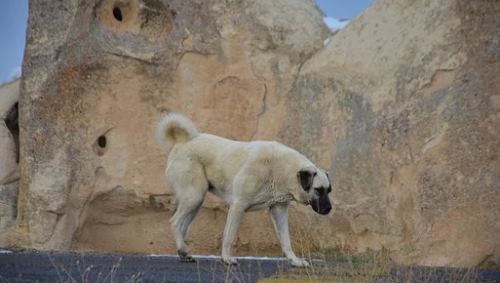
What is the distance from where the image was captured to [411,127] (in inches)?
384

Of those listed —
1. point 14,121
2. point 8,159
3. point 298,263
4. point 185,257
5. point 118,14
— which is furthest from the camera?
point 14,121

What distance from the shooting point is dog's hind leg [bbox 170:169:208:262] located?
8.75m

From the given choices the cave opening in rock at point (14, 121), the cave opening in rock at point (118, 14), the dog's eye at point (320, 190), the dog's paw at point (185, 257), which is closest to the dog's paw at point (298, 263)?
the dog's eye at point (320, 190)

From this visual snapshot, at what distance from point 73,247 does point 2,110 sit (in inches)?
106

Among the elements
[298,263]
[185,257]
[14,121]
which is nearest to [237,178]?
[185,257]

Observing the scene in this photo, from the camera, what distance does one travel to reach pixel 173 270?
24.1ft

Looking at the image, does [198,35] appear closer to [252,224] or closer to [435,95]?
[252,224]

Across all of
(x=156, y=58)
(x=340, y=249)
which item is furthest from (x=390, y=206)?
(x=156, y=58)

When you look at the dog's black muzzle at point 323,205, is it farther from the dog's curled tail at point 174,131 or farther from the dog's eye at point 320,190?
the dog's curled tail at point 174,131

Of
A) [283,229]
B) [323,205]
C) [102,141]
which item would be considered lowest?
[283,229]

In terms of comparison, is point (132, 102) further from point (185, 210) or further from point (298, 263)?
point (298, 263)

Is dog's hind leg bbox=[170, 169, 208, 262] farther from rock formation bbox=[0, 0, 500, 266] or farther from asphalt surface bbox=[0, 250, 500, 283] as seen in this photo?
rock formation bbox=[0, 0, 500, 266]

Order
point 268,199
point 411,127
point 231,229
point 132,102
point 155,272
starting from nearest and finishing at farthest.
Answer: point 155,272 → point 231,229 → point 268,199 → point 411,127 → point 132,102

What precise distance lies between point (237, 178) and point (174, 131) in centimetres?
129
